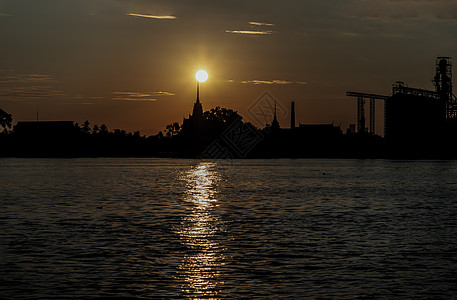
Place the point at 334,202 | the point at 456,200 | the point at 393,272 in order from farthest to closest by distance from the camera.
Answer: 1. the point at 456,200
2. the point at 334,202
3. the point at 393,272

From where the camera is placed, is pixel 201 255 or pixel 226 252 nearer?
pixel 201 255

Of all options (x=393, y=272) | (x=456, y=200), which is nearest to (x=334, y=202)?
(x=456, y=200)

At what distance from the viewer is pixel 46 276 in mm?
23391

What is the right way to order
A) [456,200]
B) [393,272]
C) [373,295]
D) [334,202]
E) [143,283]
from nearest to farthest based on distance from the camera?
[373,295]
[143,283]
[393,272]
[334,202]
[456,200]

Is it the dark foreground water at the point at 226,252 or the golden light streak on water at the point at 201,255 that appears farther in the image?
the dark foreground water at the point at 226,252

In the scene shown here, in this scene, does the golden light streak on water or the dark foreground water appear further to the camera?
the dark foreground water

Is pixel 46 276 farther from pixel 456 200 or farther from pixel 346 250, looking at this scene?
pixel 456 200

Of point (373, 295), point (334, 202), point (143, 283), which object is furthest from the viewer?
point (334, 202)

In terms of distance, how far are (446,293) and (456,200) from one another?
152ft

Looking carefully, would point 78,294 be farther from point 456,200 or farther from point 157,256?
point 456,200

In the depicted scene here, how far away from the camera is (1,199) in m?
62.2

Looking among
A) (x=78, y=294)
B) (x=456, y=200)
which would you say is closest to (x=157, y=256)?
(x=78, y=294)

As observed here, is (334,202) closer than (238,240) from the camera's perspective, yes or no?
No

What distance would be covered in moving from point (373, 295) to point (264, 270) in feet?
16.7
